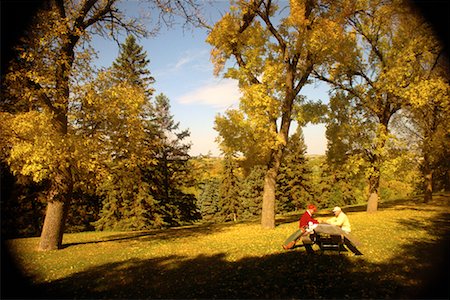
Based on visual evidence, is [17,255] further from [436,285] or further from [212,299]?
[436,285]

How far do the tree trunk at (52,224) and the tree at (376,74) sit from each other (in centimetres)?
1695

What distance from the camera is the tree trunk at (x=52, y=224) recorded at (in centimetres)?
1207

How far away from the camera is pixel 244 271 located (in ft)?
26.2

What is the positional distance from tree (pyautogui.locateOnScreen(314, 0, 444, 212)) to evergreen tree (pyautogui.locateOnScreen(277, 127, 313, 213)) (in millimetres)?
25755

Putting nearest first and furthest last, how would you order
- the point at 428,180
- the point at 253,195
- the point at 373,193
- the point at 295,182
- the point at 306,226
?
the point at 306,226, the point at 373,193, the point at 428,180, the point at 295,182, the point at 253,195

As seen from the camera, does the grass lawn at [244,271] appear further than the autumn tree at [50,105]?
No

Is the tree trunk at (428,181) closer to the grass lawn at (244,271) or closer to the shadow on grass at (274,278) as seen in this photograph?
the grass lawn at (244,271)

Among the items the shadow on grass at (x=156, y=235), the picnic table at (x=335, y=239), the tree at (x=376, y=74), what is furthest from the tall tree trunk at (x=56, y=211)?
the tree at (x=376, y=74)

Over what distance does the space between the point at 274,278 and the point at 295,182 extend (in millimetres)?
41973

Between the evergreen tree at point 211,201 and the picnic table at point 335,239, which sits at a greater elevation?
the picnic table at point 335,239

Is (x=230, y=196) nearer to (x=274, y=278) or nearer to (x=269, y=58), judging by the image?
A: (x=269, y=58)

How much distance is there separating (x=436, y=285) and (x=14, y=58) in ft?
47.3

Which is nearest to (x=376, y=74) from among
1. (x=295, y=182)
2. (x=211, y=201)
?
(x=295, y=182)

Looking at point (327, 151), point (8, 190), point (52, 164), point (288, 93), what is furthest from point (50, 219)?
→ point (327, 151)
